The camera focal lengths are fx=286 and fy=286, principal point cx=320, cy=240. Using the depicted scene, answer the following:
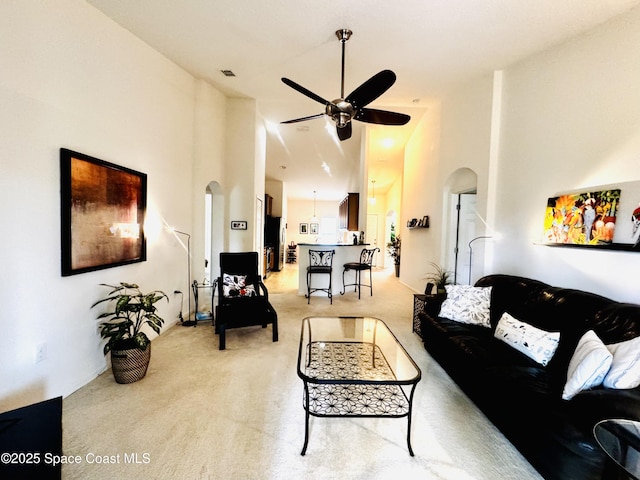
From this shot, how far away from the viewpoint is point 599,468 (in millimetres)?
1296

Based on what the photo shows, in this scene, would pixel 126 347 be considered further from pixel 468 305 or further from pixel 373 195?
pixel 373 195

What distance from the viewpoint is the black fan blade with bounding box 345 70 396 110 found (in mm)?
2363

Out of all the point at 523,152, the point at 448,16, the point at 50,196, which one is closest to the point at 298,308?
the point at 50,196

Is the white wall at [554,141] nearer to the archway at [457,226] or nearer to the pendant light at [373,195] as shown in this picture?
the archway at [457,226]

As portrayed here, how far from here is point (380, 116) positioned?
121 inches

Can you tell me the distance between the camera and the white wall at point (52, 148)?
1.84 meters

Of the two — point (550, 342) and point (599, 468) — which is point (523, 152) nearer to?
point (550, 342)

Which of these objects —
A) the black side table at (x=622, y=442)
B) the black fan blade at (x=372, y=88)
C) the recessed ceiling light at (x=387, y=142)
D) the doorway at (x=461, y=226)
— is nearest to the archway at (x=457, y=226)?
the doorway at (x=461, y=226)

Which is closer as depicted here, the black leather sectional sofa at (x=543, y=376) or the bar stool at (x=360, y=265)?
the black leather sectional sofa at (x=543, y=376)

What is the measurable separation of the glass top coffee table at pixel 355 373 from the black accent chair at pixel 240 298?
2.30 feet

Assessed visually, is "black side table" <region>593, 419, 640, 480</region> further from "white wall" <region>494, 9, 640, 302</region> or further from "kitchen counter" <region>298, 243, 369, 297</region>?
"kitchen counter" <region>298, 243, 369, 297</region>

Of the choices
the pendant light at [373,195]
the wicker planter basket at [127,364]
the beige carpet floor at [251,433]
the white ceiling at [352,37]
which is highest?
the white ceiling at [352,37]

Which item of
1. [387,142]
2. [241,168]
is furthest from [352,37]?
[387,142]

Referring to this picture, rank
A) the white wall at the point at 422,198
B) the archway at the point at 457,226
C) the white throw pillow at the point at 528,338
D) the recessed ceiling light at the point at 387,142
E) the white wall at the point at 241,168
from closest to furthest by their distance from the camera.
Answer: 1. the white throw pillow at the point at 528,338
2. the archway at the point at 457,226
3. the white wall at the point at 241,168
4. the white wall at the point at 422,198
5. the recessed ceiling light at the point at 387,142
